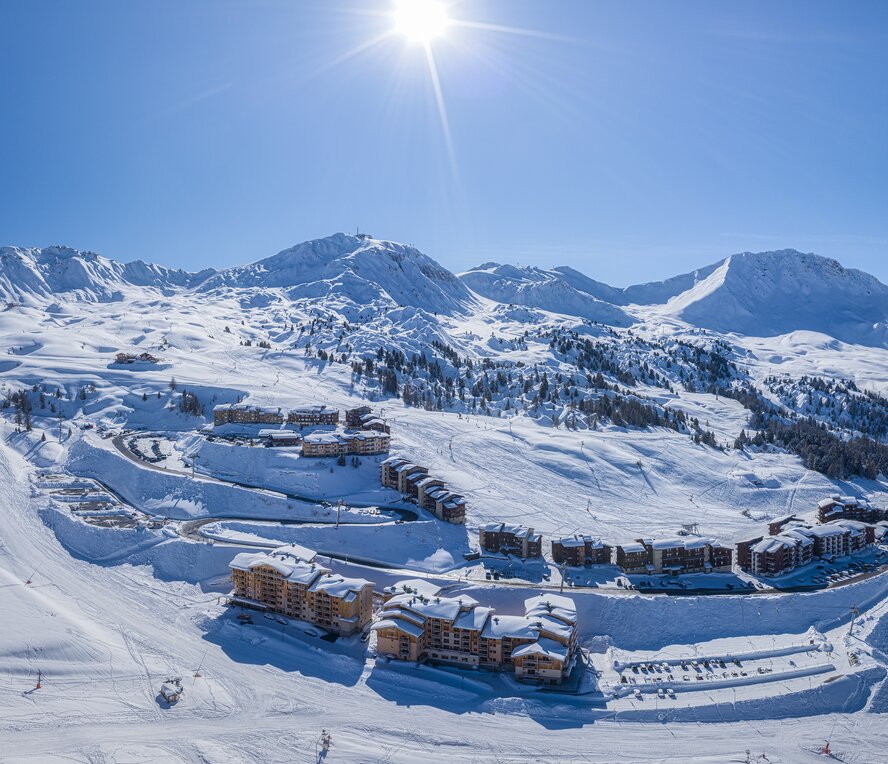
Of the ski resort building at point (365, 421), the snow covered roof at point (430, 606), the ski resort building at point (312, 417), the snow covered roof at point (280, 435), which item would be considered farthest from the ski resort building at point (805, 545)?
the ski resort building at point (312, 417)

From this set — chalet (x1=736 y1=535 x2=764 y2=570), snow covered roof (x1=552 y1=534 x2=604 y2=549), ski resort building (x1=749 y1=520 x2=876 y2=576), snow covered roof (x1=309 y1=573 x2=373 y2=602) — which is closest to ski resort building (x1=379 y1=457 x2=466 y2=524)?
snow covered roof (x1=552 y1=534 x2=604 y2=549)

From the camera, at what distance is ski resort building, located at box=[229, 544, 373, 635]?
1724 inches

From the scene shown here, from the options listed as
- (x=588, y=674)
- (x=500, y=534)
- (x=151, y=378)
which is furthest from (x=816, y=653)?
(x=151, y=378)

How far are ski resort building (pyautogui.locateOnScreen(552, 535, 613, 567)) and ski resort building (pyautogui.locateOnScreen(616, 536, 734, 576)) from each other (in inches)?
53.2

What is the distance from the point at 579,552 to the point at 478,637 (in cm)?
1664

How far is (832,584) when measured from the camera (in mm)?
52688

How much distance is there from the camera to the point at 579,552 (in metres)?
54.5

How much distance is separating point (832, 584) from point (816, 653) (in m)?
11.9

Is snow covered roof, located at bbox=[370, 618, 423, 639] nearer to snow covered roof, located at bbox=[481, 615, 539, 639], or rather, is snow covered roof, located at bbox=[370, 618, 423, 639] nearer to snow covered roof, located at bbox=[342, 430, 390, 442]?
snow covered roof, located at bbox=[481, 615, 539, 639]

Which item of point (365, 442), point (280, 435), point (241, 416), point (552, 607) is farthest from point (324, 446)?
point (552, 607)

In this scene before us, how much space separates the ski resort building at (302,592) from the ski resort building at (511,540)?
13.8 meters

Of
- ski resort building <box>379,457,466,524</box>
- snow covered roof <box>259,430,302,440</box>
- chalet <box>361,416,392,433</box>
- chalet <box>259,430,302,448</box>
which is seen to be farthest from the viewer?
chalet <box>361,416,392,433</box>

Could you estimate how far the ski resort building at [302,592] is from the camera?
4378 centimetres

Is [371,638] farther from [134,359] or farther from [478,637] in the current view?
[134,359]
